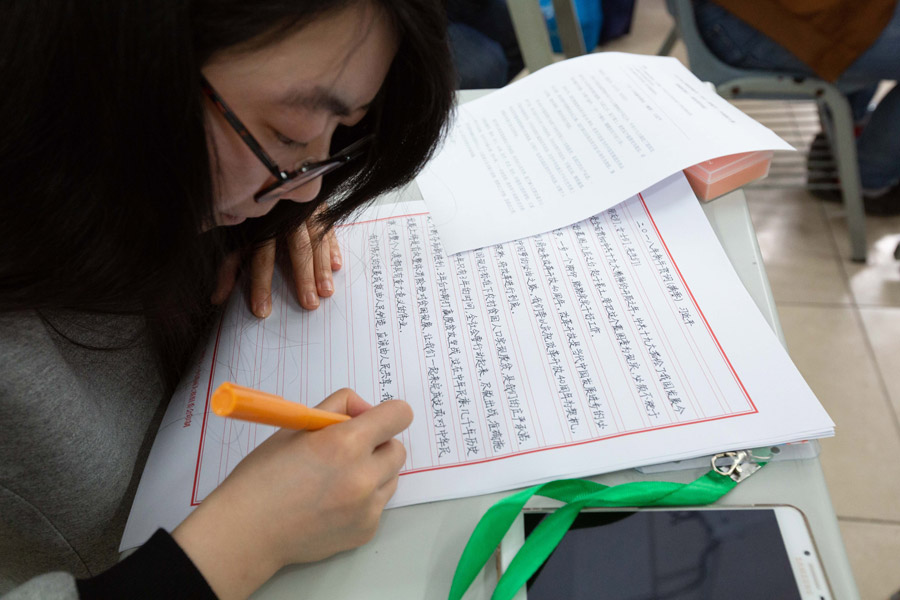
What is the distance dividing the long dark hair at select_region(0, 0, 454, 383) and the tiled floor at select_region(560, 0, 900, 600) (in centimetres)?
102

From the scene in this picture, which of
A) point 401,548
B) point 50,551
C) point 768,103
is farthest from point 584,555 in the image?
point 768,103

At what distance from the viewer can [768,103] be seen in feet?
6.22

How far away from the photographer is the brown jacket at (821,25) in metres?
1.08

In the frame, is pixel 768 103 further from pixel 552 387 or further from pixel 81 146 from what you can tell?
pixel 81 146

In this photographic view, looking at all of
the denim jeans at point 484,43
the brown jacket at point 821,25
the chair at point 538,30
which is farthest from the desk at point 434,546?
the brown jacket at point 821,25

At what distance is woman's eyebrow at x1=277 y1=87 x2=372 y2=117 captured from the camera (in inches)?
16.1

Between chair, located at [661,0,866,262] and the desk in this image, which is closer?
the desk

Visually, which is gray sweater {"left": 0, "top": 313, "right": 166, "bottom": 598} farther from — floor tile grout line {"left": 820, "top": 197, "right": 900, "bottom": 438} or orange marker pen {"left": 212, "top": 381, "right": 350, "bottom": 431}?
floor tile grout line {"left": 820, "top": 197, "right": 900, "bottom": 438}

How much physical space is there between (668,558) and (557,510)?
0.07 m

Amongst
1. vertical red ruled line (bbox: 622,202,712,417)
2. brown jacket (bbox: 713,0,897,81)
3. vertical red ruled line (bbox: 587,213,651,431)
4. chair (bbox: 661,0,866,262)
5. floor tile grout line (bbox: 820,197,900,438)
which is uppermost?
vertical red ruled line (bbox: 587,213,651,431)

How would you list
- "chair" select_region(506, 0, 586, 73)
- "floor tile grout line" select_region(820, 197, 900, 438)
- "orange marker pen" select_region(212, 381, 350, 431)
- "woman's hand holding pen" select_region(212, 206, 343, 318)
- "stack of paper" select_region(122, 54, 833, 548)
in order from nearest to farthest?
"orange marker pen" select_region(212, 381, 350, 431) < "stack of paper" select_region(122, 54, 833, 548) < "woman's hand holding pen" select_region(212, 206, 343, 318) < "chair" select_region(506, 0, 586, 73) < "floor tile grout line" select_region(820, 197, 900, 438)

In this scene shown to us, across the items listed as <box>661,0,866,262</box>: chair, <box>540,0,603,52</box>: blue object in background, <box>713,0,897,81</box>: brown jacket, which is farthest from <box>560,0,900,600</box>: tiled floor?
<box>540,0,603,52</box>: blue object in background

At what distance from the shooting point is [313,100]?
1.37ft

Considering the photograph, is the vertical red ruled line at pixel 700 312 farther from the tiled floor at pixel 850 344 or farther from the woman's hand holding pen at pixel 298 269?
the tiled floor at pixel 850 344
